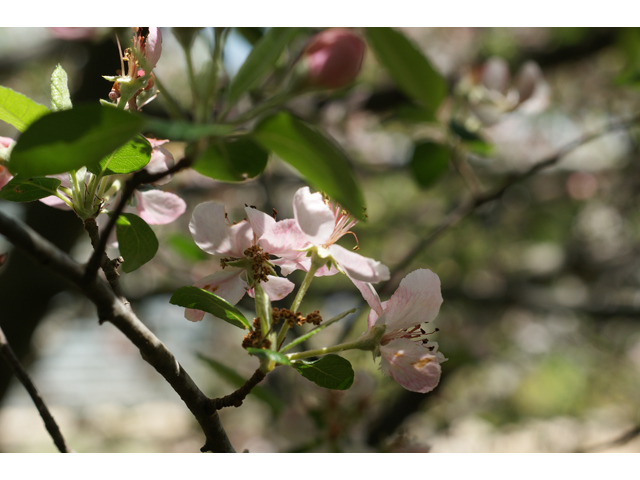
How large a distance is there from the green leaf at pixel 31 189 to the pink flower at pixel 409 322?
32 centimetres

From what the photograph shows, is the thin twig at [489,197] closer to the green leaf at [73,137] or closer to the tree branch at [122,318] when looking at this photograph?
the tree branch at [122,318]

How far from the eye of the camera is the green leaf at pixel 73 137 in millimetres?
329

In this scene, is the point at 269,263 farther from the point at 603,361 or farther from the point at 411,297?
the point at 603,361

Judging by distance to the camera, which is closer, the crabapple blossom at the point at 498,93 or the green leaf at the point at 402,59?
the green leaf at the point at 402,59

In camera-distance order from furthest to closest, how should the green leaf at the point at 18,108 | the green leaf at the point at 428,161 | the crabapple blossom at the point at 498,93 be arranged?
the crabapple blossom at the point at 498,93 → the green leaf at the point at 428,161 → the green leaf at the point at 18,108

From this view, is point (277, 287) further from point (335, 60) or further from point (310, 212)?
point (335, 60)

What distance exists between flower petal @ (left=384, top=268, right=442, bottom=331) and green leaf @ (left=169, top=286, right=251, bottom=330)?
15 cm

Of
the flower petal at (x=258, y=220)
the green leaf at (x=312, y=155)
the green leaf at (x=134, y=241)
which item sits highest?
the green leaf at (x=312, y=155)

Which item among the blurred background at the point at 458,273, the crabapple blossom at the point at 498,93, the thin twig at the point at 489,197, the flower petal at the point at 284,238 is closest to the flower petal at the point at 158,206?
the flower petal at the point at 284,238

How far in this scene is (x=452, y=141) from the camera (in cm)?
118

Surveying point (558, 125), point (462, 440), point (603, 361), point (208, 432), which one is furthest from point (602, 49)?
point (208, 432)

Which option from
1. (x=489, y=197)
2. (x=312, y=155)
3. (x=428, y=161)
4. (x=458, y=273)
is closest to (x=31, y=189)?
(x=312, y=155)

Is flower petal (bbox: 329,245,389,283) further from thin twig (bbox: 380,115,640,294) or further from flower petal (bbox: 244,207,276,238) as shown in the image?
thin twig (bbox: 380,115,640,294)

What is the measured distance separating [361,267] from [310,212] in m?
0.07
